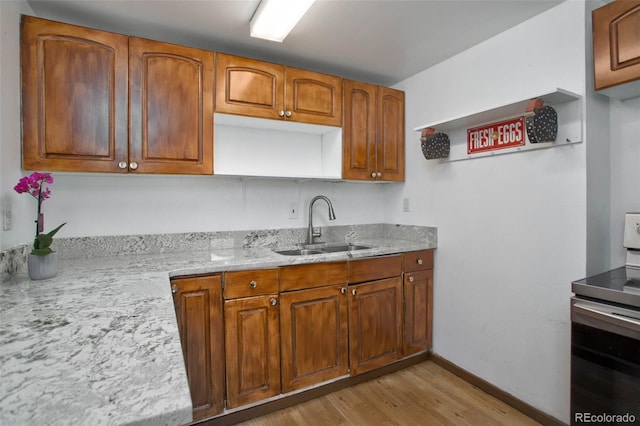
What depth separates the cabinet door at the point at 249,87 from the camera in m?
2.01

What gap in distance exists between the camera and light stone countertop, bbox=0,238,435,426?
0.53 m

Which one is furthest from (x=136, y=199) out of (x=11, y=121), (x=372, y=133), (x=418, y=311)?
(x=418, y=311)

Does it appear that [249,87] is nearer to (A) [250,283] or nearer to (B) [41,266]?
(A) [250,283]

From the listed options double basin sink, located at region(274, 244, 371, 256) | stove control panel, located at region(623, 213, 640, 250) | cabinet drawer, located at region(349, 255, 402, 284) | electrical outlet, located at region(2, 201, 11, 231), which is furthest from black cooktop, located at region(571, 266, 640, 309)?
electrical outlet, located at region(2, 201, 11, 231)

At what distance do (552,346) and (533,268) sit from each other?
0.43m

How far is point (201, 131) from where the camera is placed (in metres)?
1.96

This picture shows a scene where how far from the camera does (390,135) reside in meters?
2.66

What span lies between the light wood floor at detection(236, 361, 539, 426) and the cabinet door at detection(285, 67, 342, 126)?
1.90 meters

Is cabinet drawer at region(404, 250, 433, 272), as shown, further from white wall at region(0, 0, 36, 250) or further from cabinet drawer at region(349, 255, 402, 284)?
white wall at region(0, 0, 36, 250)

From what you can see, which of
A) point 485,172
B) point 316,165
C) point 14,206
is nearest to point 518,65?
point 485,172

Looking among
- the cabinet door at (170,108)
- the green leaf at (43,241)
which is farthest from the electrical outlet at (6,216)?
the cabinet door at (170,108)

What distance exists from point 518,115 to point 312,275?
159 cm

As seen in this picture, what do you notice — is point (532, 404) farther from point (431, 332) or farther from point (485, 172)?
point (485, 172)
